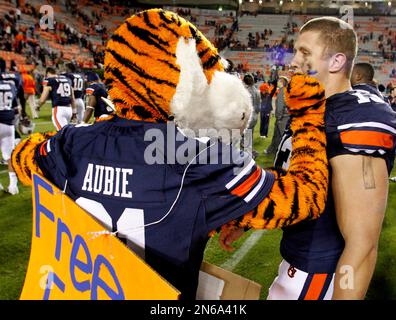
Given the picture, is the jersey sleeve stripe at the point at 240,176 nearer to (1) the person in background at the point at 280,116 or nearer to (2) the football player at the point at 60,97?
(1) the person in background at the point at 280,116

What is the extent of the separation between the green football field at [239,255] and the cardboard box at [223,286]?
5.97 feet

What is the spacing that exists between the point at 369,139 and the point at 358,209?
0.81 feet

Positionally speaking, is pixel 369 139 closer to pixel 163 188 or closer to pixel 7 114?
pixel 163 188

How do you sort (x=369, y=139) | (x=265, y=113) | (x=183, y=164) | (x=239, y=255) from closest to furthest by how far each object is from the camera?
(x=183, y=164), (x=369, y=139), (x=239, y=255), (x=265, y=113)

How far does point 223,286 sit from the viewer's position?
1.19 metres

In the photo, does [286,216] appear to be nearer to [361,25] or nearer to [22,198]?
[22,198]

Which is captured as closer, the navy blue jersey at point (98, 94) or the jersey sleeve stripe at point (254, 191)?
the jersey sleeve stripe at point (254, 191)

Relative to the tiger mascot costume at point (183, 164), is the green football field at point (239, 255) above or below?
below

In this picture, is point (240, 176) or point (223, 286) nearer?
point (240, 176)

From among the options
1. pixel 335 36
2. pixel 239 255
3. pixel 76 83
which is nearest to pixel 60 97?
pixel 76 83

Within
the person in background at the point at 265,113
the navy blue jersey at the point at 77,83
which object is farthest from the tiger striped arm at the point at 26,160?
the person in background at the point at 265,113

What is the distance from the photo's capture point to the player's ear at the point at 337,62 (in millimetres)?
1566
